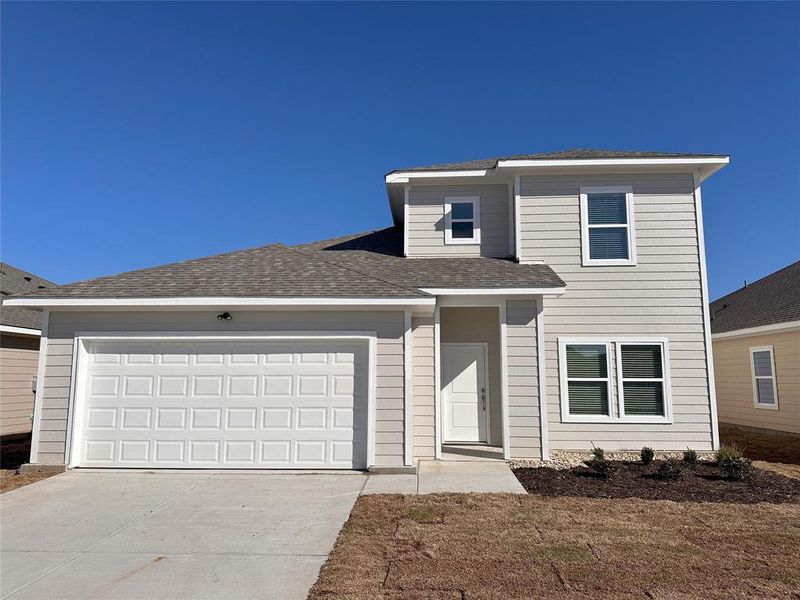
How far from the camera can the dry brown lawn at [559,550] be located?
4043 mm

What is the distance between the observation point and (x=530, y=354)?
32.1ft

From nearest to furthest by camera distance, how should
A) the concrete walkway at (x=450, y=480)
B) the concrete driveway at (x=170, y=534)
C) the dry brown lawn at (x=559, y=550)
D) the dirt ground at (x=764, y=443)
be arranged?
the dry brown lawn at (x=559, y=550)
the concrete driveway at (x=170, y=534)
the concrete walkway at (x=450, y=480)
the dirt ground at (x=764, y=443)

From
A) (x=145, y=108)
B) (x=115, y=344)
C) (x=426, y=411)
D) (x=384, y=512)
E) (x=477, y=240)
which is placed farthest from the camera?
(x=145, y=108)

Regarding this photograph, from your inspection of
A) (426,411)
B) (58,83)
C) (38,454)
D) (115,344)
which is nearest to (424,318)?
(426,411)

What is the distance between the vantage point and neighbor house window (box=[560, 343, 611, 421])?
10.3m

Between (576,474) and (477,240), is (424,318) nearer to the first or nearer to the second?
(477,240)

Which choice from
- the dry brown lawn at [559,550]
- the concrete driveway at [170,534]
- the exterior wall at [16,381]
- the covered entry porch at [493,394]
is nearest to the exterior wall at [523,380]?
the covered entry porch at [493,394]

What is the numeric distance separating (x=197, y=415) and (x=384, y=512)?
4.10 meters

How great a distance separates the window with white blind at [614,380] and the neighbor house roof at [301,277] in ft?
6.11

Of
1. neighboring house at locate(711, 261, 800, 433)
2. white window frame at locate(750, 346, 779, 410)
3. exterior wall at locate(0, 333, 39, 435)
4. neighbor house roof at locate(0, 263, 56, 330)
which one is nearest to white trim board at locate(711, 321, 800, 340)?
neighboring house at locate(711, 261, 800, 433)

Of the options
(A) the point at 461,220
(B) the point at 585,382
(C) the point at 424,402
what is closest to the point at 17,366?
(C) the point at 424,402

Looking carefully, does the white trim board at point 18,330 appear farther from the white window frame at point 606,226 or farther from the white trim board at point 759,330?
the white trim board at point 759,330

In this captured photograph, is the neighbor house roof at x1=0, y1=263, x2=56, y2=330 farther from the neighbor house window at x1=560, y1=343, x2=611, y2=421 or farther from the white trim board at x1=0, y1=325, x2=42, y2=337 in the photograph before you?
the neighbor house window at x1=560, y1=343, x2=611, y2=421

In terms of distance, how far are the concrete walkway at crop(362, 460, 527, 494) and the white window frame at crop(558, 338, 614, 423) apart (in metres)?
2.05
